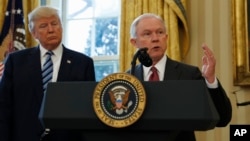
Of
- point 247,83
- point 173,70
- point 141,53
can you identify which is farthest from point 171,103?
point 247,83

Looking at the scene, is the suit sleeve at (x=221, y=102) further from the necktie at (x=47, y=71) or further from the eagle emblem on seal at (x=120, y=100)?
the necktie at (x=47, y=71)

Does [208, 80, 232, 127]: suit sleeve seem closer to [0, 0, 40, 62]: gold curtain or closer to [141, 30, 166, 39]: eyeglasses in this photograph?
[141, 30, 166, 39]: eyeglasses

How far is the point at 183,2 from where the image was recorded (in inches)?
160

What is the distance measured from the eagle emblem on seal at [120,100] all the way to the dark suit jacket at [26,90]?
109cm

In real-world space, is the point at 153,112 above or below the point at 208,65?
below

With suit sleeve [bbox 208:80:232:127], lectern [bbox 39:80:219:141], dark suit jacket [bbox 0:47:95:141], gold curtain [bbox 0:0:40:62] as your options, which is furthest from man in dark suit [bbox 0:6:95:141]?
gold curtain [bbox 0:0:40:62]

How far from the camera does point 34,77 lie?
8.11 ft

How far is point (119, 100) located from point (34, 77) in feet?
4.39

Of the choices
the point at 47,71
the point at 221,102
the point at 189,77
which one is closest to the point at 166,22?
the point at 47,71

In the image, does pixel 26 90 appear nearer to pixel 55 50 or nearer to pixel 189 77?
pixel 55 50

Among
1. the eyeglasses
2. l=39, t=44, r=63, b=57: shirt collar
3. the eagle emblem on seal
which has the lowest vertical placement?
the eagle emblem on seal

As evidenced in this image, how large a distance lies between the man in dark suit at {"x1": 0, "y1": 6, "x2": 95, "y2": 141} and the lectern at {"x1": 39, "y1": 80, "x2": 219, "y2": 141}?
3.15 ft

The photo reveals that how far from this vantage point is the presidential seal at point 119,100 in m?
1.22

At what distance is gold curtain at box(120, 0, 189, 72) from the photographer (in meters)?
3.99
